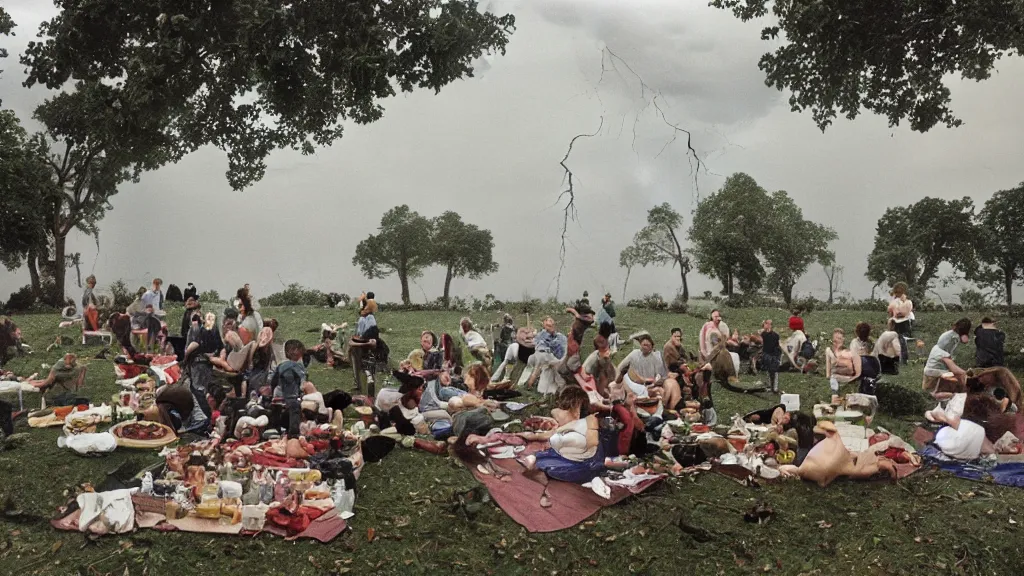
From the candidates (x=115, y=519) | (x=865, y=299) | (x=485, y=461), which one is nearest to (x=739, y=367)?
(x=865, y=299)

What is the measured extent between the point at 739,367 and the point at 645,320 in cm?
128

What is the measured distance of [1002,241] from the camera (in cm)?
922

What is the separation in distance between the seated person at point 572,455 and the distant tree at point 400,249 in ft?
11.0

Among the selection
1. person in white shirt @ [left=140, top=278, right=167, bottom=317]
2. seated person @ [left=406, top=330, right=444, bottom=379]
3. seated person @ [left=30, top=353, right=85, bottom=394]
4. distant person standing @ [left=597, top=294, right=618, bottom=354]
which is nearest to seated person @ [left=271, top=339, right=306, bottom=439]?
seated person @ [left=406, top=330, right=444, bottom=379]

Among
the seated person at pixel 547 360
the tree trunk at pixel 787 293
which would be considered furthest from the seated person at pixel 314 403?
the tree trunk at pixel 787 293

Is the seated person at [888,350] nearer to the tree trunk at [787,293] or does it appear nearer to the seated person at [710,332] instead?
the tree trunk at [787,293]

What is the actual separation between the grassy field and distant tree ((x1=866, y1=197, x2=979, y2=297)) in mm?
3029

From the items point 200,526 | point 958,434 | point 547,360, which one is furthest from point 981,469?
point 200,526

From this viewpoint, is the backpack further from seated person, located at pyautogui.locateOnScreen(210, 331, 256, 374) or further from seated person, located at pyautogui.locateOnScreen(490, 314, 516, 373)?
seated person, located at pyautogui.locateOnScreen(210, 331, 256, 374)

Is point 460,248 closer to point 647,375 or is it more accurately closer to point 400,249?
point 400,249

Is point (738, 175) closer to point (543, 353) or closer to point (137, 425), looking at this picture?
point (543, 353)

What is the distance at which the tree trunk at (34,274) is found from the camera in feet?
33.9

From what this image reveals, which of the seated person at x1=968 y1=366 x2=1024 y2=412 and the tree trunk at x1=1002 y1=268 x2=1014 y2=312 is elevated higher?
the tree trunk at x1=1002 y1=268 x2=1014 y2=312

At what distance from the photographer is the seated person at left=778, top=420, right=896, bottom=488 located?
7.20m
